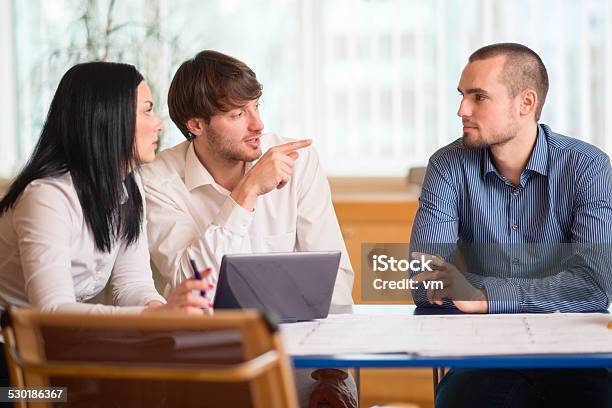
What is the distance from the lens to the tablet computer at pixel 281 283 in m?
1.97

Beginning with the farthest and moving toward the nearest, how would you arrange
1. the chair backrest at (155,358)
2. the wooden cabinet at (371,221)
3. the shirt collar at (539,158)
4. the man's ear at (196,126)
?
the wooden cabinet at (371,221) < the man's ear at (196,126) < the shirt collar at (539,158) < the chair backrest at (155,358)

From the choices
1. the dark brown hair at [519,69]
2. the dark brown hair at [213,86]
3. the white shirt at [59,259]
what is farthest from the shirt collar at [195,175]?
the dark brown hair at [519,69]

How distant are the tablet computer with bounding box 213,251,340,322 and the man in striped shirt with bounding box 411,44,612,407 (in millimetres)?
356

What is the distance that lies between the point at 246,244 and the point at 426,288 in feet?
1.88

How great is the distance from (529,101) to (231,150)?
35.1 inches

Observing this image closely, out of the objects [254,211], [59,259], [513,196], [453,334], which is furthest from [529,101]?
[59,259]

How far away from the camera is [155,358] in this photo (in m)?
1.45

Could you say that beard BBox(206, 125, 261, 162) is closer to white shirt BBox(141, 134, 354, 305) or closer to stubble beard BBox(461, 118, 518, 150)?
white shirt BBox(141, 134, 354, 305)

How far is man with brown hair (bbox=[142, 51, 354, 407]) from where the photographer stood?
2.76m


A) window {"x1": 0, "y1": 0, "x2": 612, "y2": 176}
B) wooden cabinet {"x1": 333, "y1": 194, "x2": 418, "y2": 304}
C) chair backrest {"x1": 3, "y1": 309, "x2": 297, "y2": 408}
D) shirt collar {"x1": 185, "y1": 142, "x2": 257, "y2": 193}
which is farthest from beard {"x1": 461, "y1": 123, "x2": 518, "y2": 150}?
window {"x1": 0, "y1": 0, "x2": 612, "y2": 176}

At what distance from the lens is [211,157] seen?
288cm

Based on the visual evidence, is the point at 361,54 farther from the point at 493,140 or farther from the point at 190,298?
the point at 190,298

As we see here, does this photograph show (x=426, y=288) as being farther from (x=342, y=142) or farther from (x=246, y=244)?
(x=342, y=142)

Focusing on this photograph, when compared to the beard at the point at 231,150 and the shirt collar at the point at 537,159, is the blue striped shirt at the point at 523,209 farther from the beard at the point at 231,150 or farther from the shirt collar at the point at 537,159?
the beard at the point at 231,150
